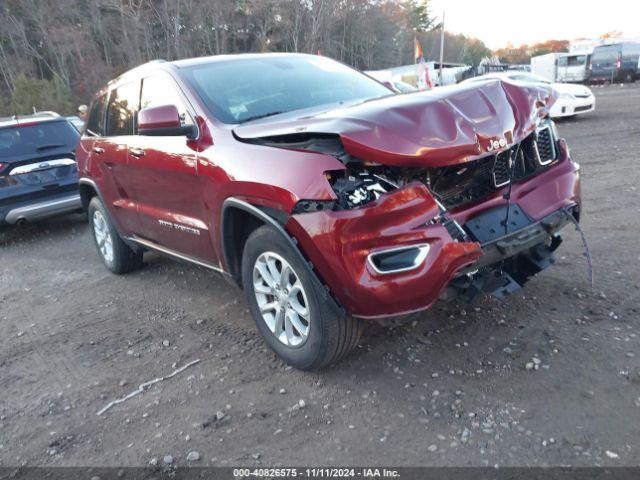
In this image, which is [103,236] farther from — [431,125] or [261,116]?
[431,125]

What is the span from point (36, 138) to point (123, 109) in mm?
3474

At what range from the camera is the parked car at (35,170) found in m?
6.93

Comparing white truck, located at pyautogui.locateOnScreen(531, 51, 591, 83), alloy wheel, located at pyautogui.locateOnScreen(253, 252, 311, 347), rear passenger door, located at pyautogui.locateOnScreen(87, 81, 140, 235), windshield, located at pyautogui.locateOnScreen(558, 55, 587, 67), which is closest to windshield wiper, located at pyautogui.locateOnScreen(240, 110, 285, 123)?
alloy wheel, located at pyautogui.locateOnScreen(253, 252, 311, 347)

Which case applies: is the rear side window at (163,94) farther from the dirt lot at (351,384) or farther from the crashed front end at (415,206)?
the dirt lot at (351,384)

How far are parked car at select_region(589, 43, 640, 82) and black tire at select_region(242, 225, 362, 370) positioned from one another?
3267 cm

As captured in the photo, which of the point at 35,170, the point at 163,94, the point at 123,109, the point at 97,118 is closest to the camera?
the point at 163,94

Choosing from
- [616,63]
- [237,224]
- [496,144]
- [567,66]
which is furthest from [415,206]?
[567,66]

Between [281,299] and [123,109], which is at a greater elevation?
[123,109]

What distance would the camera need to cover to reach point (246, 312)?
161 inches

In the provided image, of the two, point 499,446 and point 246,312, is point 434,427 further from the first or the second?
point 246,312

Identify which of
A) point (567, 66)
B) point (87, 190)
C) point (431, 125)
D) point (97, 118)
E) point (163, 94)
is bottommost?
point (87, 190)

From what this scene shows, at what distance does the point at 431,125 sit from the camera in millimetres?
2635

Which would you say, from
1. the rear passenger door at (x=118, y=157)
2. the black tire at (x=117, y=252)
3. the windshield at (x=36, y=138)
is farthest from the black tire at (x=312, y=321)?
the windshield at (x=36, y=138)

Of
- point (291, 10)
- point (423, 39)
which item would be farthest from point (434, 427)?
point (423, 39)
